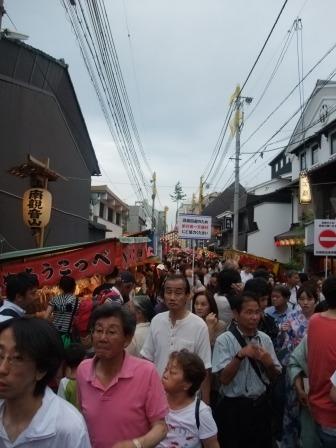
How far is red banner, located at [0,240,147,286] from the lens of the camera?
6883 mm

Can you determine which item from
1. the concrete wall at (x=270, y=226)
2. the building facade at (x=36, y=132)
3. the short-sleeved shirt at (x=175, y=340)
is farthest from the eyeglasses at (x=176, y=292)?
the concrete wall at (x=270, y=226)

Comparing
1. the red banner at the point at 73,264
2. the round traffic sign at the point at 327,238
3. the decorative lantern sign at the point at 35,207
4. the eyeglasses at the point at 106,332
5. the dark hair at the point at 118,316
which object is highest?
the decorative lantern sign at the point at 35,207

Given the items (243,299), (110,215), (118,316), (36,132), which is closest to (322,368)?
(243,299)

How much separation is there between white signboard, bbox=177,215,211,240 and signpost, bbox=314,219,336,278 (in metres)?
2.73

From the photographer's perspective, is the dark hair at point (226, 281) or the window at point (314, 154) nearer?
the dark hair at point (226, 281)

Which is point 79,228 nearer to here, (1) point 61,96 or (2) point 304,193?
(1) point 61,96

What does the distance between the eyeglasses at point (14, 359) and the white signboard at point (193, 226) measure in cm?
893

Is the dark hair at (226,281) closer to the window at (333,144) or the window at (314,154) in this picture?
the window at (333,144)

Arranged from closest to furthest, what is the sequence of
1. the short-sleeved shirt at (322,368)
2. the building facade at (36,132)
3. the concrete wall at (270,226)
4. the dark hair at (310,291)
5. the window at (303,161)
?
the short-sleeved shirt at (322,368) → the dark hair at (310,291) → the building facade at (36,132) → the window at (303,161) → the concrete wall at (270,226)

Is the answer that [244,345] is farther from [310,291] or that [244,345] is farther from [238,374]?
[310,291]

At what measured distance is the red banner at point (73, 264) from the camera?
22.6ft

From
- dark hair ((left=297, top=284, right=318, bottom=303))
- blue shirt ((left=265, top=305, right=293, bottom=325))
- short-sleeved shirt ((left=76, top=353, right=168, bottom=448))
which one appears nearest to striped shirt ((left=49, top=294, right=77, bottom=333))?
blue shirt ((left=265, top=305, right=293, bottom=325))

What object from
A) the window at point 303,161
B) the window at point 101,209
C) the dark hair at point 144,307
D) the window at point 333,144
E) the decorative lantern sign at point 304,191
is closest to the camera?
the dark hair at point 144,307

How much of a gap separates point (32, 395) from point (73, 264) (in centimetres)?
559
